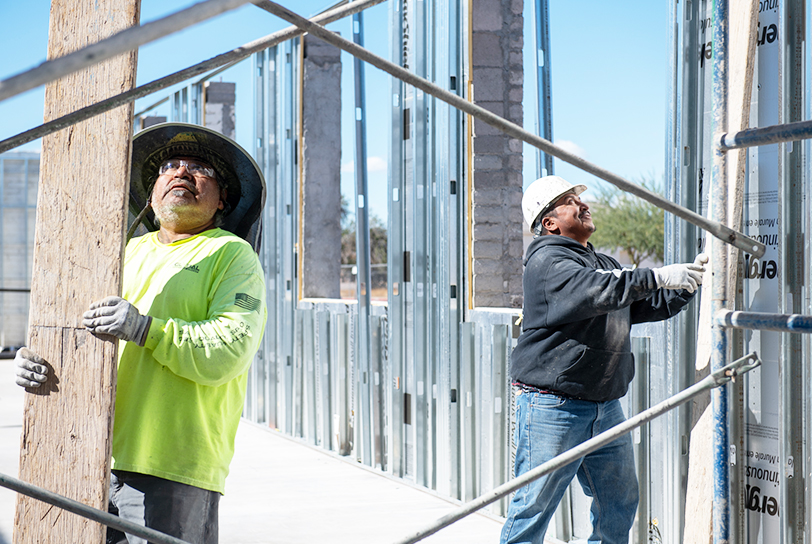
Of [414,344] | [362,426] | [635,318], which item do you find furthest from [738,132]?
[362,426]

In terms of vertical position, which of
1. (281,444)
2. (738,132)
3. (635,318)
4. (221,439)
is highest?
(738,132)

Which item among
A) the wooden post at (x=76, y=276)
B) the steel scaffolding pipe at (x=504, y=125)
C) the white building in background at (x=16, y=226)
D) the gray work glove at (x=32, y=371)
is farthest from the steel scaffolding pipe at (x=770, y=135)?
the white building in background at (x=16, y=226)

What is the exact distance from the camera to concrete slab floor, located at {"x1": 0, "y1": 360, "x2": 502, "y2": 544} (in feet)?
16.8

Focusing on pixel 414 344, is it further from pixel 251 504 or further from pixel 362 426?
pixel 251 504

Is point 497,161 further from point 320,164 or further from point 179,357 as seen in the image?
point 179,357

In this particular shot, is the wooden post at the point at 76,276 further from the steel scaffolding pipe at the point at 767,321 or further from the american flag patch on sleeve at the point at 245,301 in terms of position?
the steel scaffolding pipe at the point at 767,321

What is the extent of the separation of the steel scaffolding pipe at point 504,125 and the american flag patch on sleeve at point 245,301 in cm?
89

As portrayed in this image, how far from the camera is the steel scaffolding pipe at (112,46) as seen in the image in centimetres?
118

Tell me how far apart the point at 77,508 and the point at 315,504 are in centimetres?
403

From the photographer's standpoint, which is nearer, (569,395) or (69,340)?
(69,340)

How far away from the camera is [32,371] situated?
2.26 m

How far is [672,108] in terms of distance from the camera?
417cm

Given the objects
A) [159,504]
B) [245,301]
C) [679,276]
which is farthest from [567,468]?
[159,504]

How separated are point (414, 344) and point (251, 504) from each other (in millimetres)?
1753
